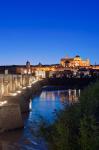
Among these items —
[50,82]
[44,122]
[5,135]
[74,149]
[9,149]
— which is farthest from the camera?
[50,82]

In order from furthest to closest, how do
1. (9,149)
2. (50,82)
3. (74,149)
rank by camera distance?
(50,82) < (9,149) < (74,149)

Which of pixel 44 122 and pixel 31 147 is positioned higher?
pixel 44 122

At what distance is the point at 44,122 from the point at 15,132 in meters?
14.8

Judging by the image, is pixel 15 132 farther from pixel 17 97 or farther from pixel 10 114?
pixel 17 97

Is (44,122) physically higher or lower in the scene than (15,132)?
higher

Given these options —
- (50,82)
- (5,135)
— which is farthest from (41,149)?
(50,82)

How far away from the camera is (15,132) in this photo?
2534cm

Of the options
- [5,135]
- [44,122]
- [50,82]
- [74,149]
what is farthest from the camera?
[50,82]

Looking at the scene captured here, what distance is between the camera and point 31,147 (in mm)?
20625

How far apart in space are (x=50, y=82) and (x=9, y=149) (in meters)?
108

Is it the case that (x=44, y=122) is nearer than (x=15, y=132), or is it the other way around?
(x=44, y=122)

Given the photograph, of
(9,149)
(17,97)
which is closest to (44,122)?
(9,149)

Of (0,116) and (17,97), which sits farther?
(17,97)

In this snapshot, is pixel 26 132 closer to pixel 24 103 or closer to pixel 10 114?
→ pixel 10 114
